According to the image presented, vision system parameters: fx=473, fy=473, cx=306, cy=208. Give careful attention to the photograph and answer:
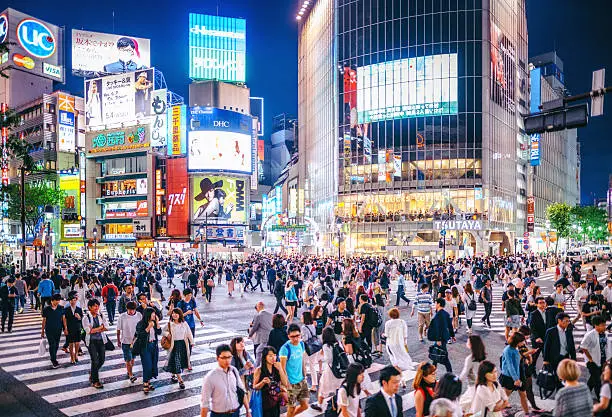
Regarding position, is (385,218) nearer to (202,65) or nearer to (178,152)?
(178,152)

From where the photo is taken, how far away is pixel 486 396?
216 inches

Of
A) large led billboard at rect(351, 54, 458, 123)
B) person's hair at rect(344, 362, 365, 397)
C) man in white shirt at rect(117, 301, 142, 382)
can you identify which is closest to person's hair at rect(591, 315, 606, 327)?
person's hair at rect(344, 362, 365, 397)

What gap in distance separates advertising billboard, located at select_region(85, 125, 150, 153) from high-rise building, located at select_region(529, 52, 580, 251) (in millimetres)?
58717

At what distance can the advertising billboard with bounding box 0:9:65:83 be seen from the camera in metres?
99.8

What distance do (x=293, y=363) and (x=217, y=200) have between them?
67449 mm

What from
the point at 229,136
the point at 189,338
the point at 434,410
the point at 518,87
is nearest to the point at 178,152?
the point at 229,136

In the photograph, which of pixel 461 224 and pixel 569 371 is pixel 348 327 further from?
pixel 461 224

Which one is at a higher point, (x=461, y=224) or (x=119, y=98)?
(x=119, y=98)

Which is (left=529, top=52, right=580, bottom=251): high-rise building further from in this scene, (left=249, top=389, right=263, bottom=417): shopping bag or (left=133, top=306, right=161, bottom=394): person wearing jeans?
(left=249, top=389, right=263, bottom=417): shopping bag

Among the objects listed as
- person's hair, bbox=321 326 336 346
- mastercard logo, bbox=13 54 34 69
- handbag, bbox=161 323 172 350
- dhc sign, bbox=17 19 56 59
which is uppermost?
dhc sign, bbox=17 19 56 59

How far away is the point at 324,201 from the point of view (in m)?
72.4

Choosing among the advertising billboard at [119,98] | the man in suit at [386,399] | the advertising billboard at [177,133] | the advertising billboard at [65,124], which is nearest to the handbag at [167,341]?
the man in suit at [386,399]

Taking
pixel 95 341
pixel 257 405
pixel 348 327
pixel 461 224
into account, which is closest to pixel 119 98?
pixel 461 224

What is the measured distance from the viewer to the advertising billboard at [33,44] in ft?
327
